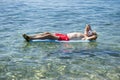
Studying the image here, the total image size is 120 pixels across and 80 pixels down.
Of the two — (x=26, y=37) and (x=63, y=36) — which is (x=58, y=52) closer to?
(x=63, y=36)

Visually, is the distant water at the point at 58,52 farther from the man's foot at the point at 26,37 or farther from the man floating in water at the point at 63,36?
the man floating in water at the point at 63,36

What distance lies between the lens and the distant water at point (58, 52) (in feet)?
29.2

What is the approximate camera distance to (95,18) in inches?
777

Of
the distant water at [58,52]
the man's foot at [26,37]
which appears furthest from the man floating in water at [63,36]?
the distant water at [58,52]

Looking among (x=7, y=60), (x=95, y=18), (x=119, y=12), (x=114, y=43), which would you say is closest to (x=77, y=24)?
(x=95, y=18)

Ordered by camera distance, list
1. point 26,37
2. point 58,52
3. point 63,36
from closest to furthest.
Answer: point 58,52, point 26,37, point 63,36

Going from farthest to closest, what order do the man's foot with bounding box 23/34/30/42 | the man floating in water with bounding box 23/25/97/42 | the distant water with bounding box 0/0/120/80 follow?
the man floating in water with bounding box 23/25/97/42 < the man's foot with bounding box 23/34/30/42 < the distant water with bounding box 0/0/120/80

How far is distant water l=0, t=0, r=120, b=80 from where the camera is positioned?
8914mm

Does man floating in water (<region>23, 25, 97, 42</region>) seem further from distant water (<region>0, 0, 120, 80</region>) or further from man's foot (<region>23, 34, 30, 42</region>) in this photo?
distant water (<region>0, 0, 120, 80</region>)

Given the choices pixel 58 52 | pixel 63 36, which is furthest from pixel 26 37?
pixel 58 52

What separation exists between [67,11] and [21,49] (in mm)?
11667

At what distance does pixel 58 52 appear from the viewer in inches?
446

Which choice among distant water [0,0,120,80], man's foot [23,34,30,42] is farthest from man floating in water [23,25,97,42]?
distant water [0,0,120,80]

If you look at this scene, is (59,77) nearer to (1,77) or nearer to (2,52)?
(1,77)
